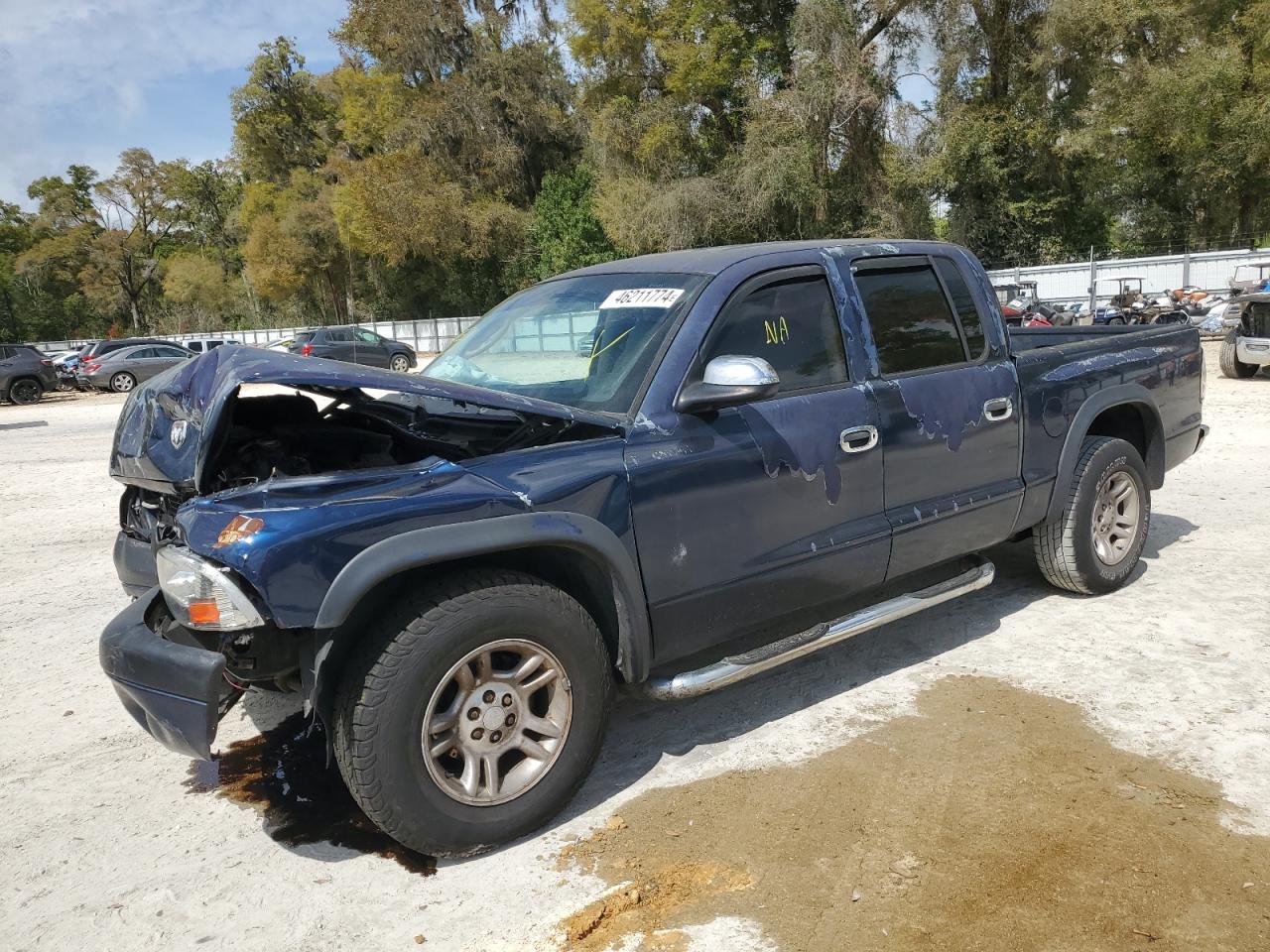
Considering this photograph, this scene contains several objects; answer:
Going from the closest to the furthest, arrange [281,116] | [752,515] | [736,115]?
1. [752,515]
2. [736,115]
3. [281,116]

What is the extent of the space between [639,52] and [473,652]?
4033 centimetres

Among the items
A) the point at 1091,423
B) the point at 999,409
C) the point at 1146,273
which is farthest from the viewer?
the point at 1146,273

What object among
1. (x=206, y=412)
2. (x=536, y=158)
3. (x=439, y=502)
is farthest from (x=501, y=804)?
(x=536, y=158)

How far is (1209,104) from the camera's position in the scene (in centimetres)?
2947

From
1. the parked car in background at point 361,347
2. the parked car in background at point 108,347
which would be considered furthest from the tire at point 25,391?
the parked car in background at point 361,347

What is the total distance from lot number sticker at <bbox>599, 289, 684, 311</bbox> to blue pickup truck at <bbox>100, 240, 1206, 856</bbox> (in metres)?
0.02

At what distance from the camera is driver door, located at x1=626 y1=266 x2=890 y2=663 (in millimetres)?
3238

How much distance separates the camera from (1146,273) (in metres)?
28.2

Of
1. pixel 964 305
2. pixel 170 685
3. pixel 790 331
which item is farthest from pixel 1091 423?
pixel 170 685

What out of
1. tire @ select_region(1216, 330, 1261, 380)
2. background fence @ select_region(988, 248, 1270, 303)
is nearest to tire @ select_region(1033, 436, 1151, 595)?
tire @ select_region(1216, 330, 1261, 380)

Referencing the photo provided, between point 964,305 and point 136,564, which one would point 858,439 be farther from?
point 136,564

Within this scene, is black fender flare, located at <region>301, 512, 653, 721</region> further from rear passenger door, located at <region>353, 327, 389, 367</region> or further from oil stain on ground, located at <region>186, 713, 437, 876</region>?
rear passenger door, located at <region>353, 327, 389, 367</region>

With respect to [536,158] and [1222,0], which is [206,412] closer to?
[1222,0]

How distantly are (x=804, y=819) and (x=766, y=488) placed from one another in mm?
1141
